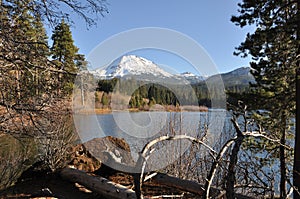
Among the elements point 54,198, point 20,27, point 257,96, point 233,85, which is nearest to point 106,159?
point 54,198

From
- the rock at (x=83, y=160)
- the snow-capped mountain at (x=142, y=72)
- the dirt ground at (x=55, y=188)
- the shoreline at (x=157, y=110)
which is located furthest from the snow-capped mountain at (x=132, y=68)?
the rock at (x=83, y=160)

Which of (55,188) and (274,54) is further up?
(274,54)

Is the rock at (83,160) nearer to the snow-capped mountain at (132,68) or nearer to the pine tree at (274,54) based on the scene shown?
the snow-capped mountain at (132,68)

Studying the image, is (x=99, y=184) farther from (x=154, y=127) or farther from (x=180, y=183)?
(x=154, y=127)

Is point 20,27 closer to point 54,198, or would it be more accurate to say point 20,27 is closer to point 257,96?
point 54,198

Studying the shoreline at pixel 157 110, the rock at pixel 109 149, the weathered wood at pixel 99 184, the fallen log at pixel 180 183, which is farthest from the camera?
the rock at pixel 109 149

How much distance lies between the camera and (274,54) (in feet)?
19.4

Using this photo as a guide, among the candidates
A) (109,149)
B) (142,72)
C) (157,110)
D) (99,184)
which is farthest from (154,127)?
(142,72)

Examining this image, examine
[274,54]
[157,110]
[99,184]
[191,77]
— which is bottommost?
[99,184]

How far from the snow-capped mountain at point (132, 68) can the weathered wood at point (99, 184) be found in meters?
2.05

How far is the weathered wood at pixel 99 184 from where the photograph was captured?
4496 mm

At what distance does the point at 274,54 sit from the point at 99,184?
480 cm

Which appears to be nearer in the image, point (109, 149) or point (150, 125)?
point (150, 125)

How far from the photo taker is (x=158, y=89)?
5.16 metres
